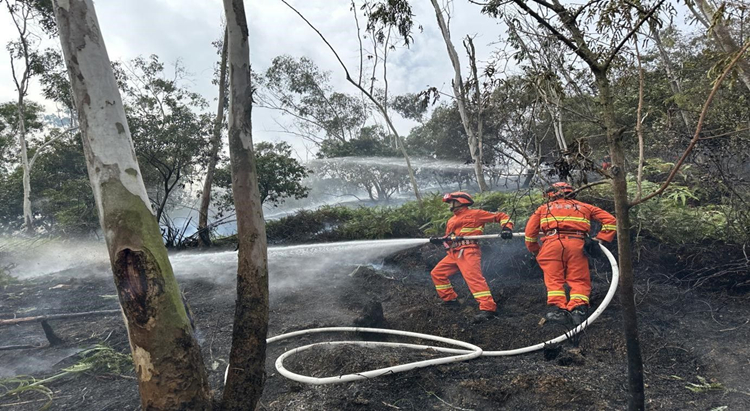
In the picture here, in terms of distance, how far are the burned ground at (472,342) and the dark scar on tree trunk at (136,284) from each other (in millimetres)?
1546

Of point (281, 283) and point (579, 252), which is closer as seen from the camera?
→ point (579, 252)

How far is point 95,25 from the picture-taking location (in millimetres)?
2719

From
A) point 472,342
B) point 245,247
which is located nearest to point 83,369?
point 245,247

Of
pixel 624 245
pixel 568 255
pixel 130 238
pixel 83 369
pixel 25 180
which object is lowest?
pixel 83 369

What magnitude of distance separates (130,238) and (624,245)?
2963 mm

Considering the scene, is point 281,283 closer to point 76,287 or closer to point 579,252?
point 76,287

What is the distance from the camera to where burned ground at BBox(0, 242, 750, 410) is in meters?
3.42

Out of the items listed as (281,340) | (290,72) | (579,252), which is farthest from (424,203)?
(290,72)

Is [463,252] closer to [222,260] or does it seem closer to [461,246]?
→ [461,246]

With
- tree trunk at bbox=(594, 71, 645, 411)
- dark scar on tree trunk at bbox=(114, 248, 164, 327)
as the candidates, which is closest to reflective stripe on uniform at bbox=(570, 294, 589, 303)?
tree trunk at bbox=(594, 71, 645, 411)

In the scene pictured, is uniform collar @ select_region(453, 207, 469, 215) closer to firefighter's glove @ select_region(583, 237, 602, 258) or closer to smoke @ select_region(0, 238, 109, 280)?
firefighter's glove @ select_region(583, 237, 602, 258)

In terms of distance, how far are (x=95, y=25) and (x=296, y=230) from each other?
1028cm

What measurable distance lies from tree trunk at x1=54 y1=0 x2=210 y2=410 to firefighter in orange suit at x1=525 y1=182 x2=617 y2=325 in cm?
416

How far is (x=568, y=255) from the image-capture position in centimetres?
505
